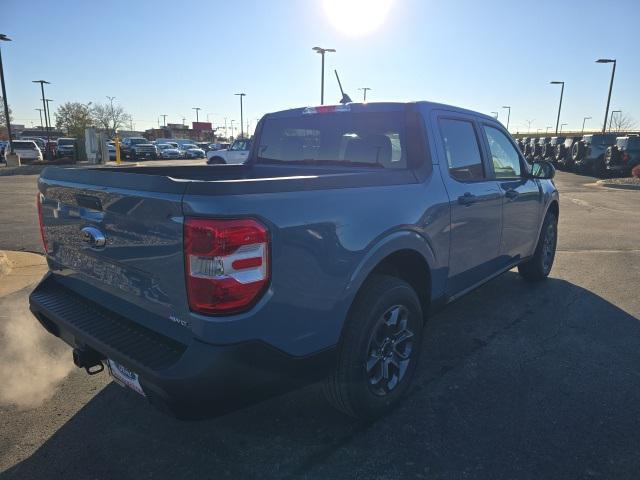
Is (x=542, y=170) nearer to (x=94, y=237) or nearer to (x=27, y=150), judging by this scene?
(x=94, y=237)

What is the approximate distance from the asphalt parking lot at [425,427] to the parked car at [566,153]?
2591 cm

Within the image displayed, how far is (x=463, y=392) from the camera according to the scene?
119 inches

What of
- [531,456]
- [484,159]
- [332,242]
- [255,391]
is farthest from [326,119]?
[531,456]

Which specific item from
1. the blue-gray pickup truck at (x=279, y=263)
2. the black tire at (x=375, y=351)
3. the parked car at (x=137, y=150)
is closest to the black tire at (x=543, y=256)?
the blue-gray pickup truck at (x=279, y=263)

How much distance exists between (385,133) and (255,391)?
2077 millimetres

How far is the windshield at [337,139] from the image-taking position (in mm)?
3248

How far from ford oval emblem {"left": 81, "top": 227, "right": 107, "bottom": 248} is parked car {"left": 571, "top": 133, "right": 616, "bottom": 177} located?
993 inches

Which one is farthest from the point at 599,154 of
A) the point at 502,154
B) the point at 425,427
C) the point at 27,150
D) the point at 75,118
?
the point at 75,118

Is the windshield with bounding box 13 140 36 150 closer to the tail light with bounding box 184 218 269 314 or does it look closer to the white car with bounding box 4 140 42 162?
the white car with bounding box 4 140 42 162

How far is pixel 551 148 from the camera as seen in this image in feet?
97.4

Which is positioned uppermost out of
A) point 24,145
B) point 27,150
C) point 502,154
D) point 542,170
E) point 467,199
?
point 502,154

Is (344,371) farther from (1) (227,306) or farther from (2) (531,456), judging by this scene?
(2) (531,456)

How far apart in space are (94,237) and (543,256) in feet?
15.8

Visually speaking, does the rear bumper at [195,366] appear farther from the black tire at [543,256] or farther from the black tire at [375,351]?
the black tire at [543,256]
